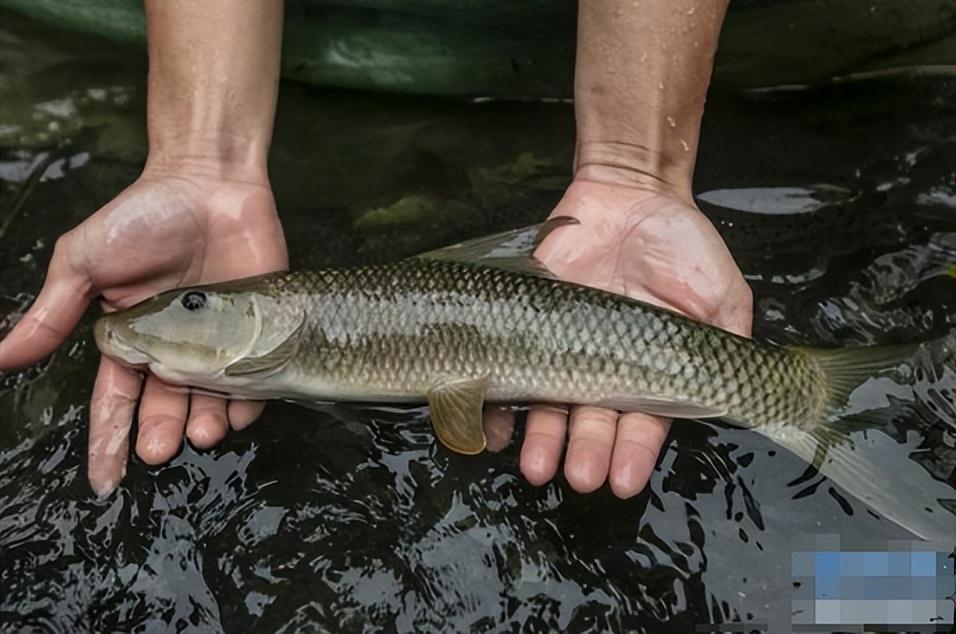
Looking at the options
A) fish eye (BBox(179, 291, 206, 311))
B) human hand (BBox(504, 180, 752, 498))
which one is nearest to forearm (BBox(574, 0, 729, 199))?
human hand (BBox(504, 180, 752, 498))

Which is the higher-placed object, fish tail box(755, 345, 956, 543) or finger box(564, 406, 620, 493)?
fish tail box(755, 345, 956, 543)

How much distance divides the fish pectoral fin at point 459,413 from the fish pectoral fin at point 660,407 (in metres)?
0.39

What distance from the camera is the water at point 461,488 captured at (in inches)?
109

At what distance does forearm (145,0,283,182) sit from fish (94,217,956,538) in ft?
1.92

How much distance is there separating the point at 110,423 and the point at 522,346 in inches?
51.8

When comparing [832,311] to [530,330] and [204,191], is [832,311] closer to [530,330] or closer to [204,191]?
[530,330]

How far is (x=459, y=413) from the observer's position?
285cm

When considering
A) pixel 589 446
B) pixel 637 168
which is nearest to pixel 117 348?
pixel 589 446

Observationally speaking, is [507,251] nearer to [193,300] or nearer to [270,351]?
[270,351]

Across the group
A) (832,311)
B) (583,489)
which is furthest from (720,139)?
(583,489)

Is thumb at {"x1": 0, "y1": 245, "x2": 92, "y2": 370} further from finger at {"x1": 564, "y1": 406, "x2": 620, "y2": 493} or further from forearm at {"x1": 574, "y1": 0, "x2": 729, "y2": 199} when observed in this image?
forearm at {"x1": 574, "y1": 0, "x2": 729, "y2": 199}

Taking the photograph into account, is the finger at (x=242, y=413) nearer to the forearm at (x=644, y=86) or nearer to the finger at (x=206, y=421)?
the finger at (x=206, y=421)

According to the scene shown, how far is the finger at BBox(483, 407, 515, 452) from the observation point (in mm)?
3061

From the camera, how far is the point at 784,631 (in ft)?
8.80
